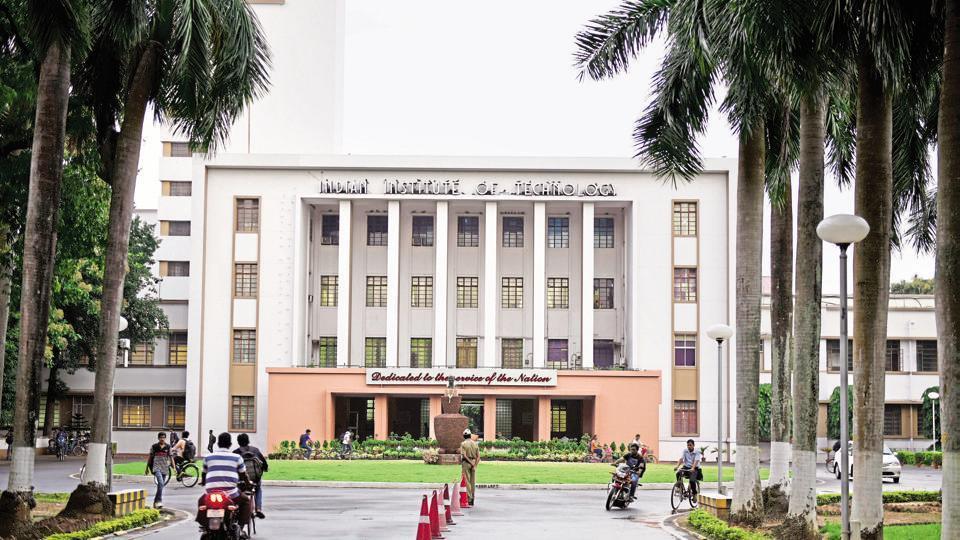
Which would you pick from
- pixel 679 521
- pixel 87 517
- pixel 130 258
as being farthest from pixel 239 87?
pixel 130 258

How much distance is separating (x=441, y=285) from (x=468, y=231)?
14.0 feet

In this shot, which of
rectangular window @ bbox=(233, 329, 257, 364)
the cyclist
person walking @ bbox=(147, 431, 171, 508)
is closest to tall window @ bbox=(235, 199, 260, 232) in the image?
rectangular window @ bbox=(233, 329, 257, 364)

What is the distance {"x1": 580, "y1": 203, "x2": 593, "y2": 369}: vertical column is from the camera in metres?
57.0

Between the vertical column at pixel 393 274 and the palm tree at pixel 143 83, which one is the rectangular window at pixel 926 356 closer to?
the vertical column at pixel 393 274

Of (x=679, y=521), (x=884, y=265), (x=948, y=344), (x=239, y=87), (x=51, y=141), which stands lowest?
(x=679, y=521)

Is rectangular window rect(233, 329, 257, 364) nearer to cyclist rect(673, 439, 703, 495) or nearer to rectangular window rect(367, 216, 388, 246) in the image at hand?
rectangular window rect(367, 216, 388, 246)

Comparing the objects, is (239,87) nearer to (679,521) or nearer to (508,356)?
(679,521)

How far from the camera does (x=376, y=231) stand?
59875 millimetres

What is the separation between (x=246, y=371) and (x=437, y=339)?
9.00m

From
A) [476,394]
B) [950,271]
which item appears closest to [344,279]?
[476,394]

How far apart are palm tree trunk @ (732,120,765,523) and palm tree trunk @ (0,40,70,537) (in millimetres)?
11210

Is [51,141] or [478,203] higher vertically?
[478,203]

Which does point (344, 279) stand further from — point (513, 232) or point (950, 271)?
point (950, 271)

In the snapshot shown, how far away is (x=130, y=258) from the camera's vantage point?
52.2 metres
